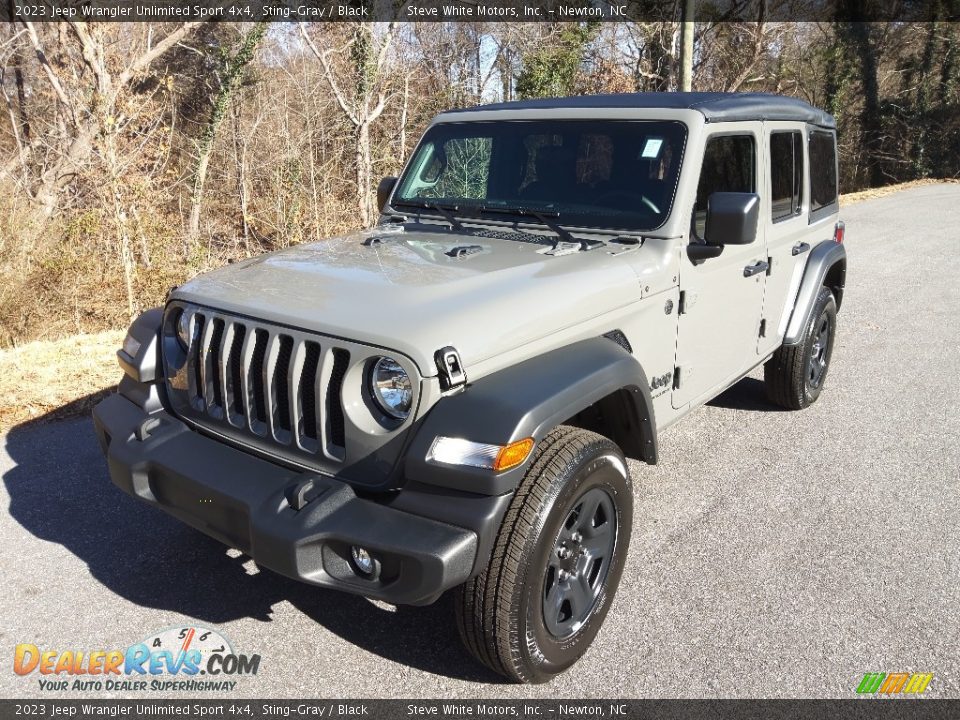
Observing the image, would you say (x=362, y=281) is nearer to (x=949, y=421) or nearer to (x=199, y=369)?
(x=199, y=369)

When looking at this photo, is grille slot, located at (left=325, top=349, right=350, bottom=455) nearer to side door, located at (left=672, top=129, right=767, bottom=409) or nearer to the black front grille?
the black front grille

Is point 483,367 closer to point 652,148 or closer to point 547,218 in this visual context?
point 547,218

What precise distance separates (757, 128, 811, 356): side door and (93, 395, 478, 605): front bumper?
294cm

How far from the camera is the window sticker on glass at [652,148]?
12.3 ft

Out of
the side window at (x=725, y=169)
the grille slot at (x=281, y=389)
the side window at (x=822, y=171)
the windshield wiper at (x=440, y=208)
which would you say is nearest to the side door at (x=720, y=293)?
the side window at (x=725, y=169)

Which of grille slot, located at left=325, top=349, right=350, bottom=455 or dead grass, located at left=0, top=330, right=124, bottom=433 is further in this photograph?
dead grass, located at left=0, top=330, right=124, bottom=433

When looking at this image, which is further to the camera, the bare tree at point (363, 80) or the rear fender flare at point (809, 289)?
the bare tree at point (363, 80)

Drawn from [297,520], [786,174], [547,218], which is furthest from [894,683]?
[786,174]

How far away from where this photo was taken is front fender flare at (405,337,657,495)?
2426 millimetres

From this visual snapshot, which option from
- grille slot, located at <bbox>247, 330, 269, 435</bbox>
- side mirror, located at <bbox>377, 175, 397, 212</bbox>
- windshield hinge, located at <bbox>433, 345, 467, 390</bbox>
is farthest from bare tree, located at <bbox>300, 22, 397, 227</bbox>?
windshield hinge, located at <bbox>433, 345, 467, 390</bbox>

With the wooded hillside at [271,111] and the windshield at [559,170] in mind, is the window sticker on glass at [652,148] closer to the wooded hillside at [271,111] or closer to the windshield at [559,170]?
the windshield at [559,170]

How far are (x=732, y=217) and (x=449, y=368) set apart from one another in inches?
63.9

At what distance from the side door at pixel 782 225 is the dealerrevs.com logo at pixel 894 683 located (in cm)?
217

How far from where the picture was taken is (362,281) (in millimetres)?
3049
